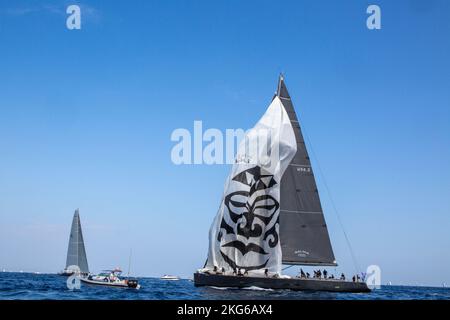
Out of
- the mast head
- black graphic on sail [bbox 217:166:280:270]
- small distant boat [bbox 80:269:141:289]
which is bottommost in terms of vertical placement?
small distant boat [bbox 80:269:141:289]

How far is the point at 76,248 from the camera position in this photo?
100 meters

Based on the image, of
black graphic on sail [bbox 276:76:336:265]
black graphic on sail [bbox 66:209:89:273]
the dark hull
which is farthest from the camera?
black graphic on sail [bbox 66:209:89:273]

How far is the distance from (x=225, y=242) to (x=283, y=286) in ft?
22.9

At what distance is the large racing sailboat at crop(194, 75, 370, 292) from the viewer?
50.8 meters

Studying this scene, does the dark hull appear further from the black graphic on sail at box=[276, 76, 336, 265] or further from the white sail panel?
the black graphic on sail at box=[276, 76, 336, 265]

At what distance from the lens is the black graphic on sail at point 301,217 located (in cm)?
5322

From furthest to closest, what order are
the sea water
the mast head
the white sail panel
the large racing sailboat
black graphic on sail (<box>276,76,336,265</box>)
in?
the mast head < black graphic on sail (<box>276,76,336,265</box>) < the white sail panel < the large racing sailboat < the sea water

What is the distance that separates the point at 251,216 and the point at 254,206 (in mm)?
985

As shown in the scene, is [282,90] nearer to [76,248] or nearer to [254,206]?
[254,206]

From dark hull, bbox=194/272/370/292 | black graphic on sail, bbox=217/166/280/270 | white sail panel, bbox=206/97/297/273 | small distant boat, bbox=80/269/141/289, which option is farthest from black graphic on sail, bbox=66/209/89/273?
dark hull, bbox=194/272/370/292

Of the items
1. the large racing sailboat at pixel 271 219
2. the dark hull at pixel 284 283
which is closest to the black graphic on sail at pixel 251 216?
the large racing sailboat at pixel 271 219
